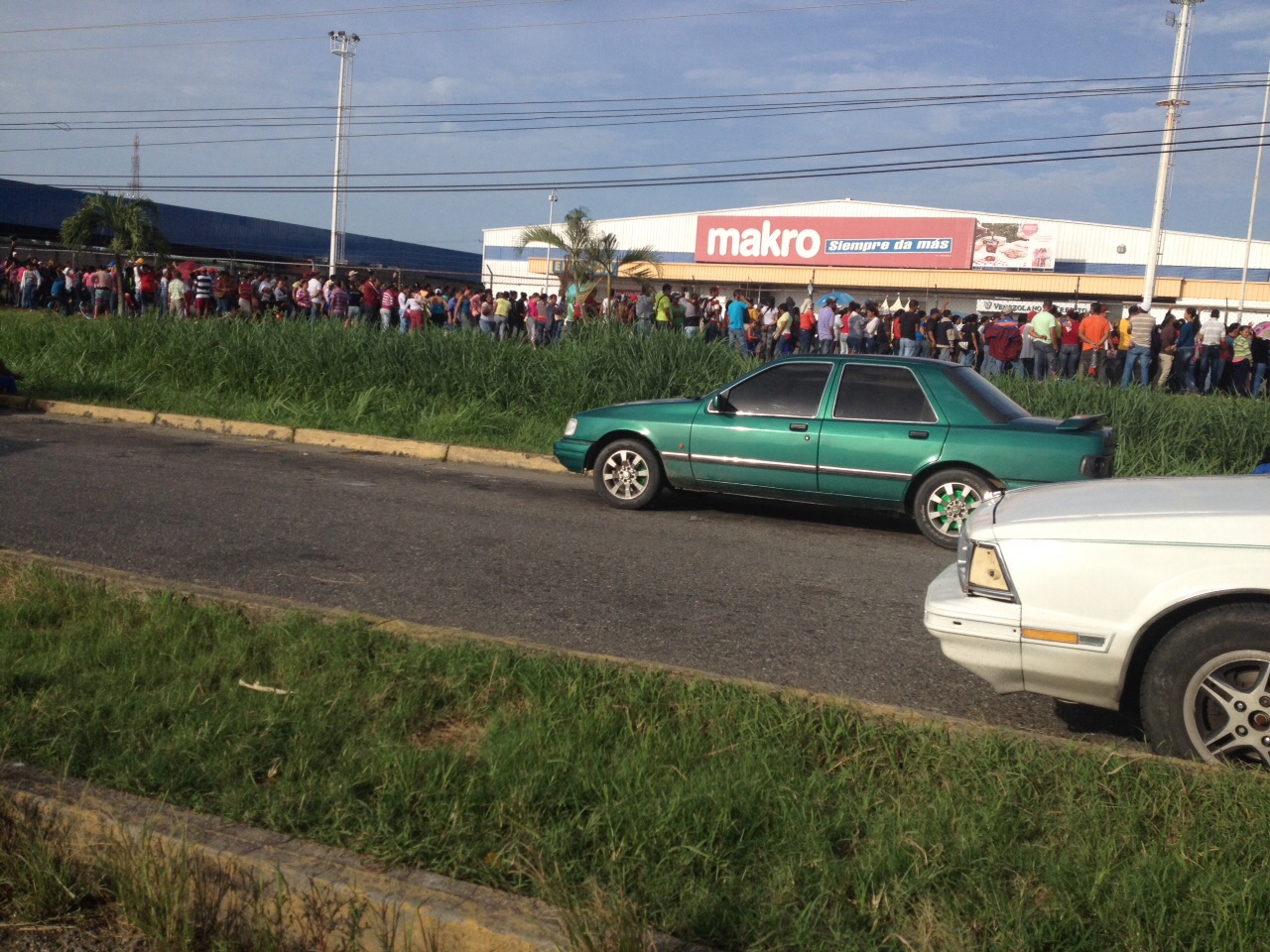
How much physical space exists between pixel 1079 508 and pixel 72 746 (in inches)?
144

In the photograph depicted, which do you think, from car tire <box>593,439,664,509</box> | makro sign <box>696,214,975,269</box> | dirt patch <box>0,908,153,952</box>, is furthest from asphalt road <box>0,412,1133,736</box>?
makro sign <box>696,214,975,269</box>

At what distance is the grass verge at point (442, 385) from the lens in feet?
39.9

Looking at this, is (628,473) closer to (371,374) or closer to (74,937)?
(371,374)

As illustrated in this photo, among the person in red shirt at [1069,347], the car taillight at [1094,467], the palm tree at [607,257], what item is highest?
the palm tree at [607,257]

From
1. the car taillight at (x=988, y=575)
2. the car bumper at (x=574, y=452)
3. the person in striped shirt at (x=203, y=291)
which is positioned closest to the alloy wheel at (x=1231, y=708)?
the car taillight at (x=988, y=575)

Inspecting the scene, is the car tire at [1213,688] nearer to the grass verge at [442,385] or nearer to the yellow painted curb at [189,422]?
the grass verge at [442,385]

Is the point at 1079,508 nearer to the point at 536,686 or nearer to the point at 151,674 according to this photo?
the point at 536,686

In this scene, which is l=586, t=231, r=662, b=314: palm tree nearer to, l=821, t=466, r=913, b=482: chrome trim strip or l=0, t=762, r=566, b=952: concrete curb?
l=821, t=466, r=913, b=482: chrome trim strip

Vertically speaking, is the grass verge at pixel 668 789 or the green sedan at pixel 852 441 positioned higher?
the green sedan at pixel 852 441

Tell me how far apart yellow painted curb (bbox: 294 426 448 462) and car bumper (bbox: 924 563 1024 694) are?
9110 mm

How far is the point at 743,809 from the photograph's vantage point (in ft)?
11.3

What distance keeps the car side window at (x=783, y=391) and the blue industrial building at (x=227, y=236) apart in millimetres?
27531

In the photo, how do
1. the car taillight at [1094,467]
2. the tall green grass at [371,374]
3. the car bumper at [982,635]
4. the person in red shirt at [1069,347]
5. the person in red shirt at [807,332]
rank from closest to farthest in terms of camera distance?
the car bumper at [982,635] < the car taillight at [1094,467] < the tall green grass at [371,374] < the person in red shirt at [1069,347] < the person in red shirt at [807,332]

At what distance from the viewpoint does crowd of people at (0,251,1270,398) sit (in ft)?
63.1
